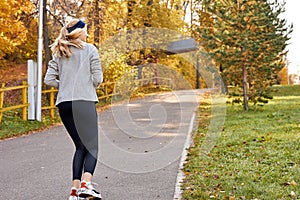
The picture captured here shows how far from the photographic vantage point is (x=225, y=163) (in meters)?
6.96

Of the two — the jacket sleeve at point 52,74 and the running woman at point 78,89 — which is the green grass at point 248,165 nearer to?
the running woman at point 78,89

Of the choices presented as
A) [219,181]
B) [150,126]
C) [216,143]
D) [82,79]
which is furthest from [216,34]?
[82,79]

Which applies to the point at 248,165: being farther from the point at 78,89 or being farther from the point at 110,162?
the point at 78,89

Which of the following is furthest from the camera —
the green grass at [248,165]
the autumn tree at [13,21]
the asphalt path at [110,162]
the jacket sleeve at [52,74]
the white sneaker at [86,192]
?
the autumn tree at [13,21]

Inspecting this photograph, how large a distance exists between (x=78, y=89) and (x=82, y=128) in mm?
404

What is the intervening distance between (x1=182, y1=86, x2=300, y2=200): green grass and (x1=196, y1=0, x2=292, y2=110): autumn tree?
4.12 m

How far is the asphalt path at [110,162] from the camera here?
554 cm

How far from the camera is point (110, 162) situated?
7.55 m

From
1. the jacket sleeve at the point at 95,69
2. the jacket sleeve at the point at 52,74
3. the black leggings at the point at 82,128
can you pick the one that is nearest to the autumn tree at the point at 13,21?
the jacket sleeve at the point at 52,74

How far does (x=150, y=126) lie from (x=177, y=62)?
19162 millimetres

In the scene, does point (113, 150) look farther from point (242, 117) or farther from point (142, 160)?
point (242, 117)

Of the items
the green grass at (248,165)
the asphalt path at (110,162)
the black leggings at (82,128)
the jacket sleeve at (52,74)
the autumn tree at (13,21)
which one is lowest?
the asphalt path at (110,162)

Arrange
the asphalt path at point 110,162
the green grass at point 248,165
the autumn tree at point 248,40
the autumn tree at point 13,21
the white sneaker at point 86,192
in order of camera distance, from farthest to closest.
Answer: the autumn tree at point 13,21 < the autumn tree at point 248,40 < the asphalt path at point 110,162 < the green grass at point 248,165 < the white sneaker at point 86,192

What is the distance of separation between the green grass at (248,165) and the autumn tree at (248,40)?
13.5ft
